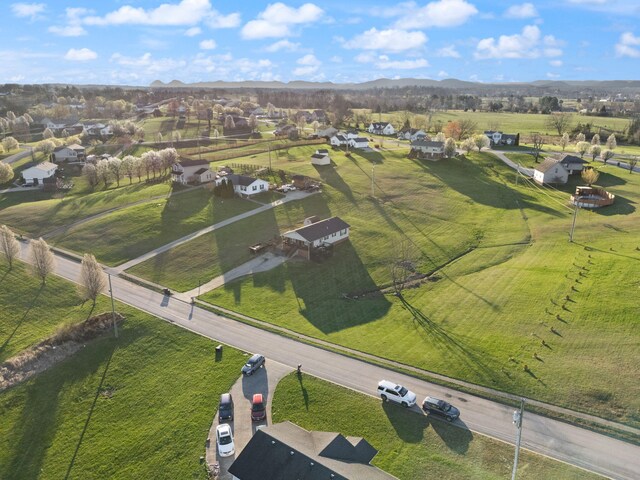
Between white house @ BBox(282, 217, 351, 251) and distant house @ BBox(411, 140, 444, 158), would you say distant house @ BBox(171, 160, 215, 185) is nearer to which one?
white house @ BBox(282, 217, 351, 251)

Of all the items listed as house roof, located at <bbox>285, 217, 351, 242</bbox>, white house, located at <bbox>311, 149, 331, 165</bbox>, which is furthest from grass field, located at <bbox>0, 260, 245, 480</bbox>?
white house, located at <bbox>311, 149, 331, 165</bbox>

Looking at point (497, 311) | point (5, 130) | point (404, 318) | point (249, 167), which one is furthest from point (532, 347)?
point (5, 130)

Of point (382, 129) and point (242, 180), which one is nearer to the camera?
point (242, 180)

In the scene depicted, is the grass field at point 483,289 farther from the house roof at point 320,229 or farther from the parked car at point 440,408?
the parked car at point 440,408

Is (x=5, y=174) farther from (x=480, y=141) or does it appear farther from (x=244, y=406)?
(x=480, y=141)

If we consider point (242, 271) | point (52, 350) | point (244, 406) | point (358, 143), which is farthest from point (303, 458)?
point (358, 143)
